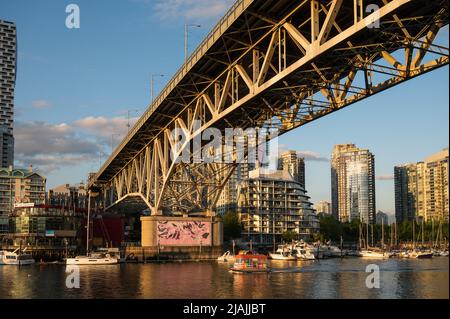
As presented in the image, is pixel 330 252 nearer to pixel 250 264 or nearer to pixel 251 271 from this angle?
pixel 250 264

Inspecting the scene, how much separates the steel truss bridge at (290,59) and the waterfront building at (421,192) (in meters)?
51.7

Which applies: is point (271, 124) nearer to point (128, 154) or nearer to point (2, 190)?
point (128, 154)

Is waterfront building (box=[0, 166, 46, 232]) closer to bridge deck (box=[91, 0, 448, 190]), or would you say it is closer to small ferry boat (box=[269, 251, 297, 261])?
small ferry boat (box=[269, 251, 297, 261])

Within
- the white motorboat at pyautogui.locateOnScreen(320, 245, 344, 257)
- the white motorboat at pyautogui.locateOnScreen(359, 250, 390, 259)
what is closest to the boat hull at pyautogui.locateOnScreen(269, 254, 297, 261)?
the white motorboat at pyautogui.locateOnScreen(320, 245, 344, 257)

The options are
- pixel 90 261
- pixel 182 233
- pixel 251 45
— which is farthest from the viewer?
pixel 182 233

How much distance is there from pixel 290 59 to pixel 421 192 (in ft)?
358

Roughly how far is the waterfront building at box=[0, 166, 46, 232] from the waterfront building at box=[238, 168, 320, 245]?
203ft

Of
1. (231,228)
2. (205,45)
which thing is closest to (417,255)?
(231,228)

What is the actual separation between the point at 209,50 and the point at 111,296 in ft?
61.8

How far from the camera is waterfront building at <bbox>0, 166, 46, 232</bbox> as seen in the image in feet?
529

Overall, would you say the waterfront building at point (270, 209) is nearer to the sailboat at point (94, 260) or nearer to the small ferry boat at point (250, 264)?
the sailboat at point (94, 260)

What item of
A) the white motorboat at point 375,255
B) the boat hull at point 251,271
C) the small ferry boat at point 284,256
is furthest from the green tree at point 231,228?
the boat hull at point 251,271

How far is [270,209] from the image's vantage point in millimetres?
136500

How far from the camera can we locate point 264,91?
124 feet
